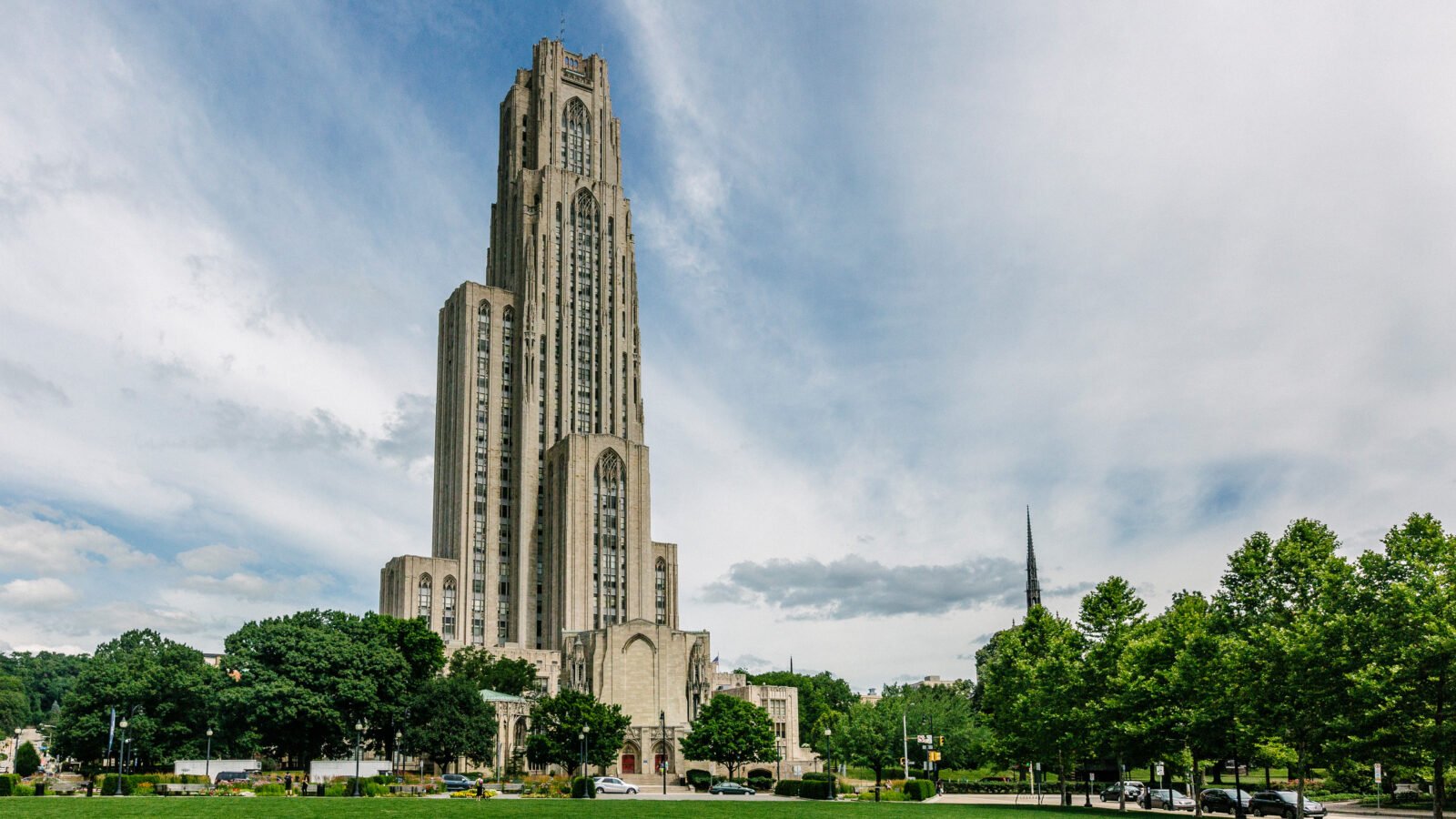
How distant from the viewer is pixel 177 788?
67.5m

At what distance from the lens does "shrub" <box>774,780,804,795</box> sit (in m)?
80.0

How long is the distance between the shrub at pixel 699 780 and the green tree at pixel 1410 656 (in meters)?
60.9

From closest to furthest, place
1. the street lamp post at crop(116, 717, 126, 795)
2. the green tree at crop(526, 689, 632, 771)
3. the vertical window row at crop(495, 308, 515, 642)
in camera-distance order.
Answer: the street lamp post at crop(116, 717, 126, 795), the green tree at crop(526, 689, 632, 771), the vertical window row at crop(495, 308, 515, 642)

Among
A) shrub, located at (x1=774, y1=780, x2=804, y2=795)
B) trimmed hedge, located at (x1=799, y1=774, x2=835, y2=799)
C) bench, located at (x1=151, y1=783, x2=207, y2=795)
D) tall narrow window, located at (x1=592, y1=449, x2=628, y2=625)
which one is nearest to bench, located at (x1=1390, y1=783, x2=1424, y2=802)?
trimmed hedge, located at (x1=799, y1=774, x2=835, y2=799)

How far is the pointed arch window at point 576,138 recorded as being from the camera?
17162cm

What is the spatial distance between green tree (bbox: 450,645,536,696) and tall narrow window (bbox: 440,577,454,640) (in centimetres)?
2177

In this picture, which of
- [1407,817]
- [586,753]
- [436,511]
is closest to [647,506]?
[436,511]

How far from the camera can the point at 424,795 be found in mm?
72188

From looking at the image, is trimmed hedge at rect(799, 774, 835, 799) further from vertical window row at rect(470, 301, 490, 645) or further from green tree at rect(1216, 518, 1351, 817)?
vertical window row at rect(470, 301, 490, 645)

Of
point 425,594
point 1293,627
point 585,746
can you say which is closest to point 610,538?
point 425,594

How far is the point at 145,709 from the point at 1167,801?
76332 millimetres

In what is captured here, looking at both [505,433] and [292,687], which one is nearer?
[292,687]

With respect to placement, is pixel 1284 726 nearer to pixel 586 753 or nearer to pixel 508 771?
pixel 586 753

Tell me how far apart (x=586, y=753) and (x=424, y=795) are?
60.4 feet
